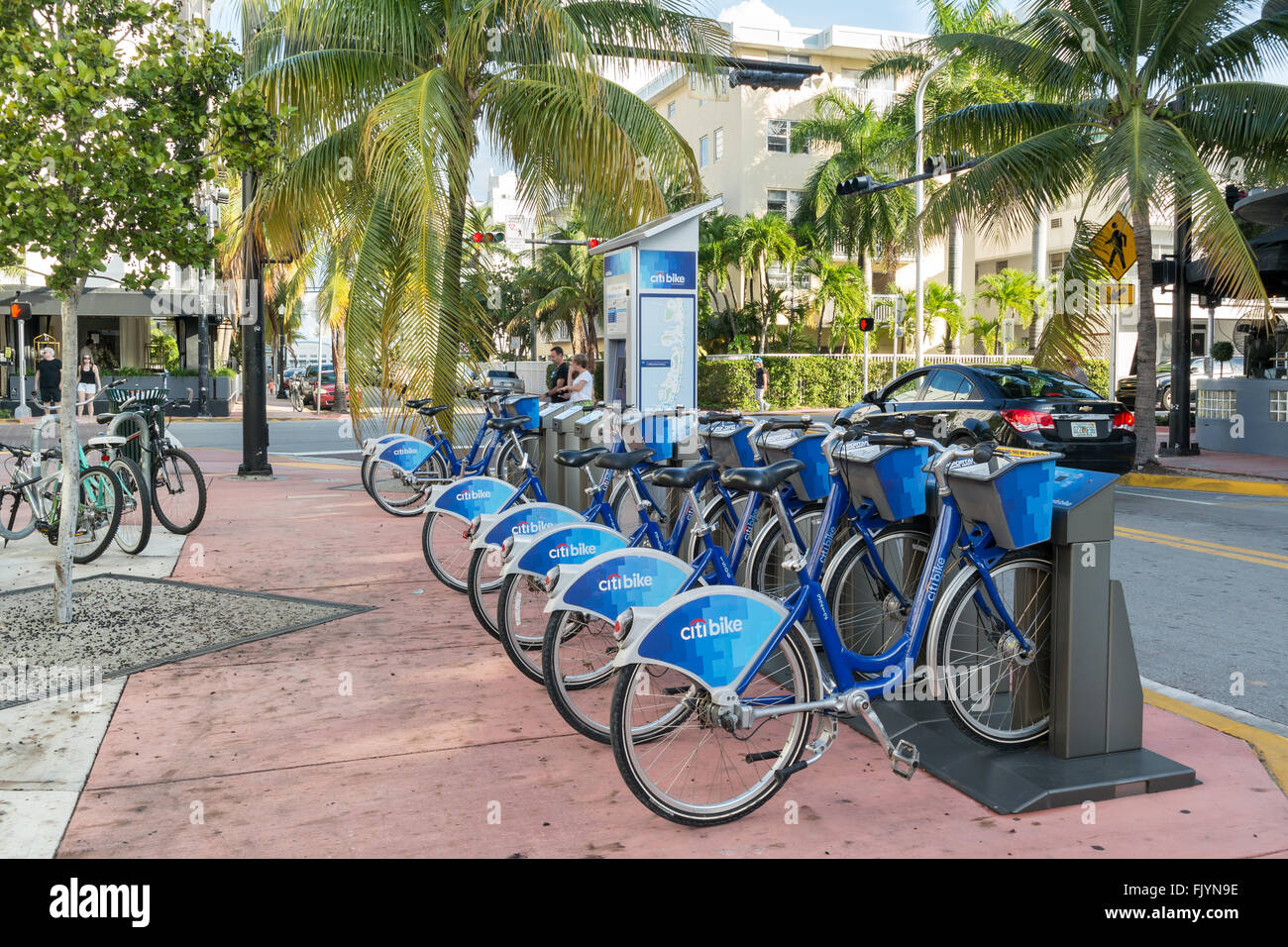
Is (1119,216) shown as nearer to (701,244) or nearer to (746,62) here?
(746,62)

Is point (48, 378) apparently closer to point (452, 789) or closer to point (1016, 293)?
point (452, 789)

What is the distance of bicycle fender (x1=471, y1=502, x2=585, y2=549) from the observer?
18.9ft

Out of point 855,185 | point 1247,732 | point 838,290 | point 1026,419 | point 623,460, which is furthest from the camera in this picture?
point 838,290

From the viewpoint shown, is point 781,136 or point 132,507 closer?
point 132,507

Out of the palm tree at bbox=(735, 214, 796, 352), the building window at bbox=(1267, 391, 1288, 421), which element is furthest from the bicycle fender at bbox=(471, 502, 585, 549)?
the palm tree at bbox=(735, 214, 796, 352)

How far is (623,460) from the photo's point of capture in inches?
212

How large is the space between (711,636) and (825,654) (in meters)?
0.62

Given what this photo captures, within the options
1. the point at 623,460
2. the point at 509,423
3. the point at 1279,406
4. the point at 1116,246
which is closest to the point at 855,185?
the point at 1116,246

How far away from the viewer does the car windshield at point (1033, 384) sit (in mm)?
13055

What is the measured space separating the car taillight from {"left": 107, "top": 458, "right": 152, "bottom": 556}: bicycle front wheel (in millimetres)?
8834
